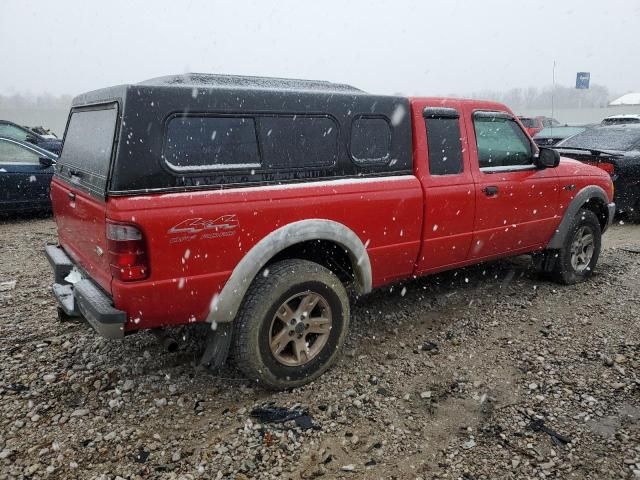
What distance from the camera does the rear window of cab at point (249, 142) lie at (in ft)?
9.07

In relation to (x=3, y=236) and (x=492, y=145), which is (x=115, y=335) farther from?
(x=3, y=236)

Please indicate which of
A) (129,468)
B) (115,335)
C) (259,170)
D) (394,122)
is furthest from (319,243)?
(129,468)

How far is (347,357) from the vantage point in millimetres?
3738

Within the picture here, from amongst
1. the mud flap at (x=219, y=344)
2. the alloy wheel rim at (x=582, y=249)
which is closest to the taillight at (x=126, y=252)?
the mud flap at (x=219, y=344)

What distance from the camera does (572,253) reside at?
5.12 metres

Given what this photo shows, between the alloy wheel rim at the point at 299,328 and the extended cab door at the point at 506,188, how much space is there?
5.13ft

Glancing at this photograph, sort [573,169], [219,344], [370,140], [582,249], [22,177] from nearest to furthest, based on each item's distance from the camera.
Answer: [219,344] < [370,140] < [573,169] < [582,249] < [22,177]

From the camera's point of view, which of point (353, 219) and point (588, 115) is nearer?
point (353, 219)

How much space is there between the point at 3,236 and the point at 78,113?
15.3ft

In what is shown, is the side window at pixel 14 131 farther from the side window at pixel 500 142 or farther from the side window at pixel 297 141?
the side window at pixel 500 142

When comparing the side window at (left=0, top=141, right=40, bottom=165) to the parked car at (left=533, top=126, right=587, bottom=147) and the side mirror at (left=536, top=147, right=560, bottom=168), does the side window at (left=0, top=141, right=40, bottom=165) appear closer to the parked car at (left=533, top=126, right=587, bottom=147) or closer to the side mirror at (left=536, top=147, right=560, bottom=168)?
the side mirror at (left=536, top=147, right=560, bottom=168)

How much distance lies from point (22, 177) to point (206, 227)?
22.0ft

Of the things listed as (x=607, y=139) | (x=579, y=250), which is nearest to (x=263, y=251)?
(x=579, y=250)

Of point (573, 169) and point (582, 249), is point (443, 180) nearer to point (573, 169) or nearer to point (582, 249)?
point (573, 169)
